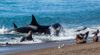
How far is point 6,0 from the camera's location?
54.7 metres

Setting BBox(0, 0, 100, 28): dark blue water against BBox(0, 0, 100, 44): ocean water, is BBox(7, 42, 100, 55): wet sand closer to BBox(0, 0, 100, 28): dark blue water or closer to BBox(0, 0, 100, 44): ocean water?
BBox(0, 0, 100, 44): ocean water

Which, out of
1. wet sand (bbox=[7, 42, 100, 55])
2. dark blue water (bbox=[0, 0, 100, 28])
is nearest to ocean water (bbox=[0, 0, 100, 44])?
dark blue water (bbox=[0, 0, 100, 28])

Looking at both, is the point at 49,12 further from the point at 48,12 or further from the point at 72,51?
the point at 72,51

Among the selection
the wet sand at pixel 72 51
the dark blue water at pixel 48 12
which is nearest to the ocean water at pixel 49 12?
the dark blue water at pixel 48 12

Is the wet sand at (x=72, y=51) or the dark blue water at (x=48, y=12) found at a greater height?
the wet sand at (x=72, y=51)

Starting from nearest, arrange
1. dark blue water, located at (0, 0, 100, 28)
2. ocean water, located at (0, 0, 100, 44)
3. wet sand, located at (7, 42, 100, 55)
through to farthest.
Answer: wet sand, located at (7, 42, 100, 55) → ocean water, located at (0, 0, 100, 44) → dark blue water, located at (0, 0, 100, 28)

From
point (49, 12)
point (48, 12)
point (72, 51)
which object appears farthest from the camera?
point (49, 12)

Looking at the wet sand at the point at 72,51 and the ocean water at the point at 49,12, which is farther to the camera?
the ocean water at the point at 49,12

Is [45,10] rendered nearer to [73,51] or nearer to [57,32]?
[57,32]

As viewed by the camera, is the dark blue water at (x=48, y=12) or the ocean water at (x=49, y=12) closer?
the ocean water at (x=49, y=12)

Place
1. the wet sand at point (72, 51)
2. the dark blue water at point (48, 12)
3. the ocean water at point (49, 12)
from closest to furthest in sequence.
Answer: the wet sand at point (72, 51) < the ocean water at point (49, 12) < the dark blue water at point (48, 12)

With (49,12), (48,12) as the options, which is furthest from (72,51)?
(49,12)

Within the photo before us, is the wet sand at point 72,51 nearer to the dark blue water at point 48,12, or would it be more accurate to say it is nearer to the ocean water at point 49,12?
the ocean water at point 49,12

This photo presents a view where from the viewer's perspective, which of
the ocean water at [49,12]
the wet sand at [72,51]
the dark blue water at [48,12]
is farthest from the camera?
the dark blue water at [48,12]
